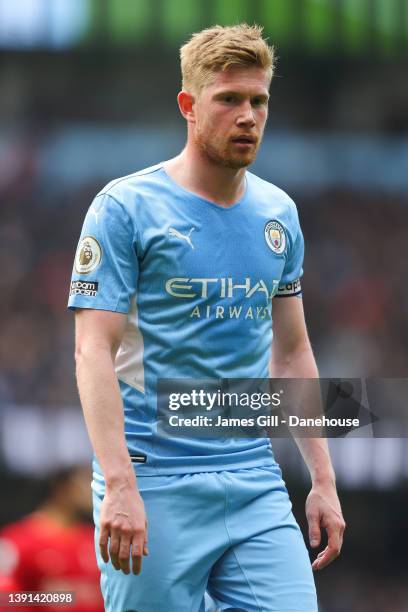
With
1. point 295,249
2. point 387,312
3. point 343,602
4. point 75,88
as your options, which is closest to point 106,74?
point 75,88

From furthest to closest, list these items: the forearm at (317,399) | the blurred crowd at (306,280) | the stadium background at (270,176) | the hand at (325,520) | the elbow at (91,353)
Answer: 1. the blurred crowd at (306,280)
2. the stadium background at (270,176)
3. the forearm at (317,399)
4. the hand at (325,520)
5. the elbow at (91,353)

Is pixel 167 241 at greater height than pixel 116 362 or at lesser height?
greater

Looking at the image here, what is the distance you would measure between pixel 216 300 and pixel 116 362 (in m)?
0.34

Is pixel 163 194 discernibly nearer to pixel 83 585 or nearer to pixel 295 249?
pixel 295 249

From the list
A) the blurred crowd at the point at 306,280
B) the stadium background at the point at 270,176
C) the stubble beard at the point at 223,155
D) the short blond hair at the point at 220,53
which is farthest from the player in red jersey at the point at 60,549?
the blurred crowd at the point at 306,280

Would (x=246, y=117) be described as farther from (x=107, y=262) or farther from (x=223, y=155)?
(x=107, y=262)

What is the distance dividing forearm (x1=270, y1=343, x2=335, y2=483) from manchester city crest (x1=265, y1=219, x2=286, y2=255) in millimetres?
353

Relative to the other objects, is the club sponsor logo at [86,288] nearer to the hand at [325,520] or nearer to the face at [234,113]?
the face at [234,113]

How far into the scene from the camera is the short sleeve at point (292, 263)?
4.02 meters

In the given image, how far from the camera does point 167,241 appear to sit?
3.70m

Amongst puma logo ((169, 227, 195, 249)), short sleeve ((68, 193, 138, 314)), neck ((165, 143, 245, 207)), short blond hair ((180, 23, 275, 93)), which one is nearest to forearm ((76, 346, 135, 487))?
short sleeve ((68, 193, 138, 314))

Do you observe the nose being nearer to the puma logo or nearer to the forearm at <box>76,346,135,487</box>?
the puma logo

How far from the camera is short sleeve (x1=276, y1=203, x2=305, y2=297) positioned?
4.02 meters

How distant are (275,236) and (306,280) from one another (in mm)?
11293
